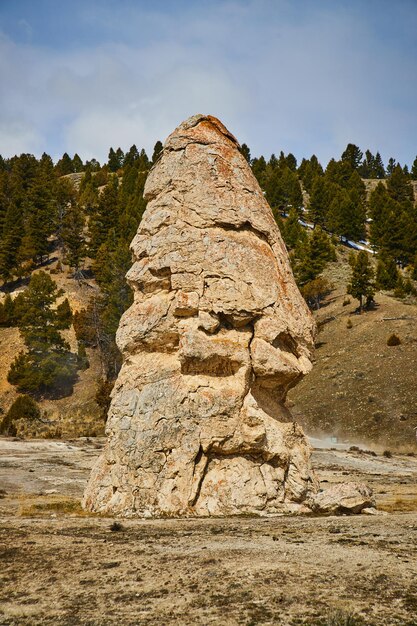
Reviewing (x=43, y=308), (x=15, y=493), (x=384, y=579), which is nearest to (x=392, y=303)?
(x=43, y=308)

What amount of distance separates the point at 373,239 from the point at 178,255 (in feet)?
258

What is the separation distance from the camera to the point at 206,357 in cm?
1460

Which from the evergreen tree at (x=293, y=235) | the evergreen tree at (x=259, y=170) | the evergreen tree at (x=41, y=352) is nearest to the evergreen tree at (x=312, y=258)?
the evergreen tree at (x=293, y=235)

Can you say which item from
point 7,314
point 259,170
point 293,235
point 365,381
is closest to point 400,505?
point 365,381

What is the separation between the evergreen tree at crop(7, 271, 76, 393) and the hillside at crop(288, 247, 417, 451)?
73.5 feet

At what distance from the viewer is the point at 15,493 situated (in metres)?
16.4

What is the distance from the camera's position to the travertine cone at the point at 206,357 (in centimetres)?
1391

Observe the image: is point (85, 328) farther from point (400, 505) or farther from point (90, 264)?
point (400, 505)

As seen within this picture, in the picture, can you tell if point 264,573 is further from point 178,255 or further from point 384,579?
point 178,255

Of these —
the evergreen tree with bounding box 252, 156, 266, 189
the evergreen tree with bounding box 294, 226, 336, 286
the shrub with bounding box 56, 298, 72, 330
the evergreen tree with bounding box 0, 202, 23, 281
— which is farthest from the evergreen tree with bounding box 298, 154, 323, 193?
the shrub with bounding box 56, 298, 72, 330

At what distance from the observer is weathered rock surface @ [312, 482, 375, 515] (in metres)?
13.6

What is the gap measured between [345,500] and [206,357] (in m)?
4.82

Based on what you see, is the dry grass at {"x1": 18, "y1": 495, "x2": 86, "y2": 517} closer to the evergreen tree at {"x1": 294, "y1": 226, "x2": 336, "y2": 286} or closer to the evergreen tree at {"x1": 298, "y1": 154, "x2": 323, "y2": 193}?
the evergreen tree at {"x1": 294, "y1": 226, "x2": 336, "y2": 286}

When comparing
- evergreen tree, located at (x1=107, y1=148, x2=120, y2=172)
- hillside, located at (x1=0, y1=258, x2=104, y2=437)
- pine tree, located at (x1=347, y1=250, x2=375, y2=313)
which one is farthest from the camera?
evergreen tree, located at (x1=107, y1=148, x2=120, y2=172)
